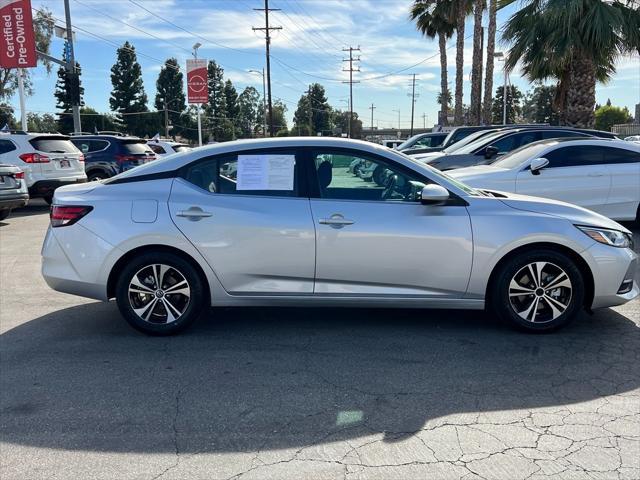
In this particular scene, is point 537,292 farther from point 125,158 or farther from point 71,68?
point 71,68

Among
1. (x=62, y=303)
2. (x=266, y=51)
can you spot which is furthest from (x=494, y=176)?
(x=266, y=51)

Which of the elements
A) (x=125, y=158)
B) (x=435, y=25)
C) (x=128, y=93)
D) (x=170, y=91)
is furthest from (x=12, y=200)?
(x=170, y=91)

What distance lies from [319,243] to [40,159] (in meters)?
10.3

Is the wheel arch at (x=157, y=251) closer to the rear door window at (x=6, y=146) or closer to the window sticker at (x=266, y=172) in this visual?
the window sticker at (x=266, y=172)

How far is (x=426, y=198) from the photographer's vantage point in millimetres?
4496

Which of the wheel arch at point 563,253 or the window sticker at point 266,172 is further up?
the window sticker at point 266,172

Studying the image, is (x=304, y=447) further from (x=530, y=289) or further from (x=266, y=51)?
(x=266, y=51)

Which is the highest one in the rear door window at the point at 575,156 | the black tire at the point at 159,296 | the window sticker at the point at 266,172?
the rear door window at the point at 575,156

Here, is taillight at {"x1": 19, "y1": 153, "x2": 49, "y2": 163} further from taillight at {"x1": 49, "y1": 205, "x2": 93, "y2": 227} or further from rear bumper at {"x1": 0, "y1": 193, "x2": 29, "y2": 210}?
taillight at {"x1": 49, "y1": 205, "x2": 93, "y2": 227}

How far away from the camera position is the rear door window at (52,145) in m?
12.7

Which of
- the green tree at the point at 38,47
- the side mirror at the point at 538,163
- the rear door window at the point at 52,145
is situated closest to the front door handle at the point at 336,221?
the side mirror at the point at 538,163

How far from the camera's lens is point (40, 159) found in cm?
1259

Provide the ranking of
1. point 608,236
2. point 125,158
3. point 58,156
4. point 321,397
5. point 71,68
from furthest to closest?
point 71,68, point 125,158, point 58,156, point 608,236, point 321,397

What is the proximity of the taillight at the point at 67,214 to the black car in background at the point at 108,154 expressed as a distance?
11.0 meters
